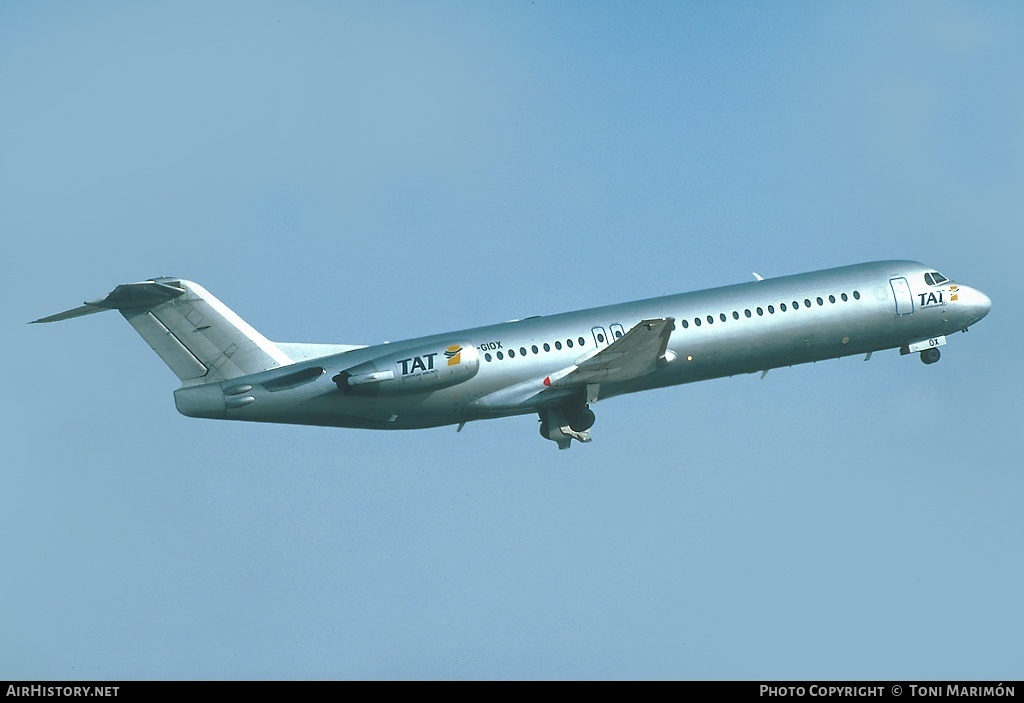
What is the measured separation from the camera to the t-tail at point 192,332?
1713 inches

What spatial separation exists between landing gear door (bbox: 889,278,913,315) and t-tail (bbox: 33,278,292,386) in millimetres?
19089

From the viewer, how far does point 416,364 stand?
44.4m

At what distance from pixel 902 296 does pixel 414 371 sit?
15940 mm

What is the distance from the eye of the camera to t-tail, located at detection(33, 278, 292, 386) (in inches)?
1713

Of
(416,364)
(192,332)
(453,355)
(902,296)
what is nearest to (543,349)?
(453,355)

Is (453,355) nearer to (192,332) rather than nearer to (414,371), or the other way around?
(414,371)

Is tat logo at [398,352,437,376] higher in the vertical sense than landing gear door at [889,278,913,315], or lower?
lower

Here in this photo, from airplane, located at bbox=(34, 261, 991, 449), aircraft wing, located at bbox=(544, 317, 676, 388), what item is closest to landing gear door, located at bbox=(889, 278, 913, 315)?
airplane, located at bbox=(34, 261, 991, 449)

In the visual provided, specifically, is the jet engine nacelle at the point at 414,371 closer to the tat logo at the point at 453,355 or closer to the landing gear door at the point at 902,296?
the tat logo at the point at 453,355

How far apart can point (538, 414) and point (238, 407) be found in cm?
927

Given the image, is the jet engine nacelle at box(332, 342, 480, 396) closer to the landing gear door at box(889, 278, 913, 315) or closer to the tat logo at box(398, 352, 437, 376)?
the tat logo at box(398, 352, 437, 376)

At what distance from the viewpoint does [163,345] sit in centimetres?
4384

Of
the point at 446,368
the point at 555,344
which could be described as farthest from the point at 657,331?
the point at 446,368
